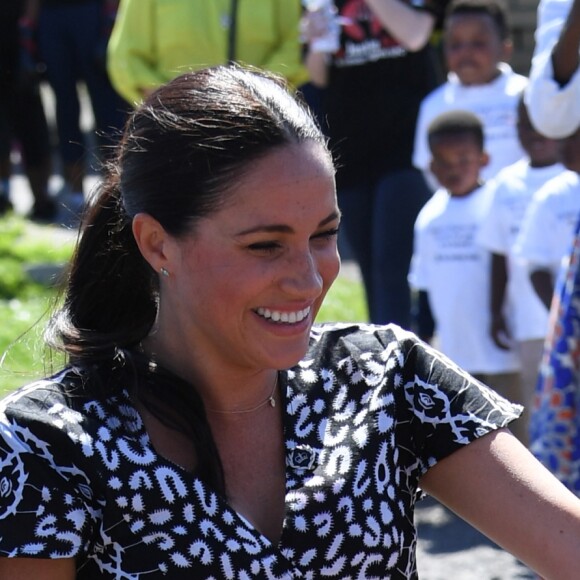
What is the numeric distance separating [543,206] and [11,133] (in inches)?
250

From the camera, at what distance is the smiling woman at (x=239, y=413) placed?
1998 mm

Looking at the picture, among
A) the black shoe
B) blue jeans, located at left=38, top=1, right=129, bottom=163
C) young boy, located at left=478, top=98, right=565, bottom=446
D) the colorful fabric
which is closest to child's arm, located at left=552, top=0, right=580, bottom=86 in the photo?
the colorful fabric

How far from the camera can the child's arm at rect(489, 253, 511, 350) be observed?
4.89m

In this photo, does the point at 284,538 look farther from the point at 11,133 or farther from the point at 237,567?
the point at 11,133

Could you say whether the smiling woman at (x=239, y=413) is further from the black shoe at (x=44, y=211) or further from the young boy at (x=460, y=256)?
the black shoe at (x=44, y=211)

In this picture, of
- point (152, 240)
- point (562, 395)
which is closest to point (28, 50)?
point (562, 395)

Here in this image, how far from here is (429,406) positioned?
2.21 m

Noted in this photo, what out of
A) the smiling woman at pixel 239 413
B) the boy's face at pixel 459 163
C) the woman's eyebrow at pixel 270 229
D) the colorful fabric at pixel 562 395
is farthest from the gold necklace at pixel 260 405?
the boy's face at pixel 459 163

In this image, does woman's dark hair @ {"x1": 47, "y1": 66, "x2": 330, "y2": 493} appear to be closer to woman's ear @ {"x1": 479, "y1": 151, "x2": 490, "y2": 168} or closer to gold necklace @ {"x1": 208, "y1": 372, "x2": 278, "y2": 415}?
gold necklace @ {"x1": 208, "y1": 372, "x2": 278, "y2": 415}

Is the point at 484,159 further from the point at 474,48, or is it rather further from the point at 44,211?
the point at 44,211

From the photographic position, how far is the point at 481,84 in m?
5.63

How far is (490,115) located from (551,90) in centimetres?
184

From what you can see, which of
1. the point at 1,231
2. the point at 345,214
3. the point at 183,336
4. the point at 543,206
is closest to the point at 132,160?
the point at 183,336

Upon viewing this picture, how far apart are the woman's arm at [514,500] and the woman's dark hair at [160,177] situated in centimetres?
56
